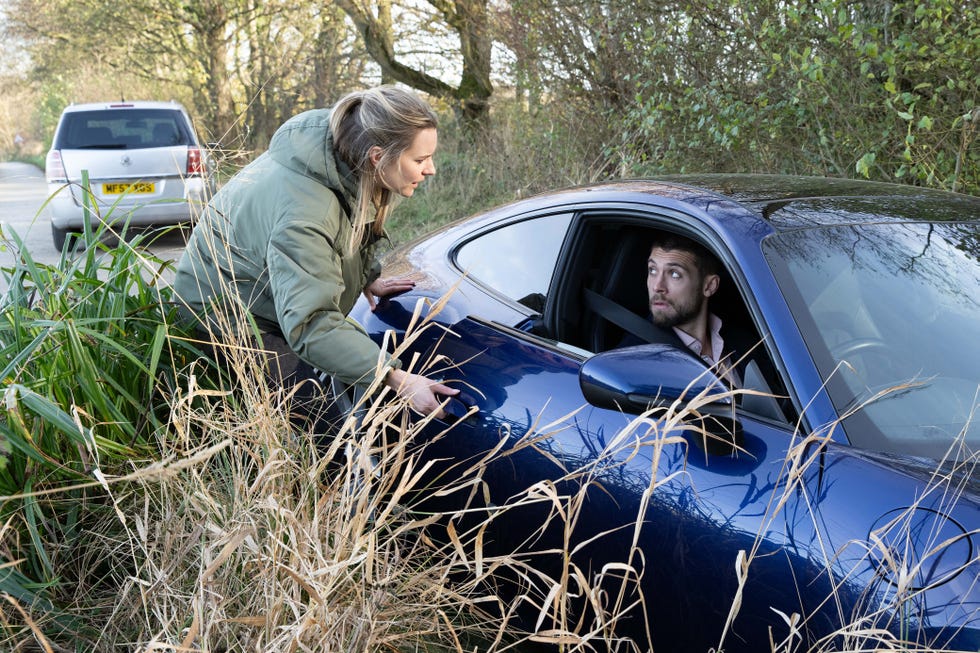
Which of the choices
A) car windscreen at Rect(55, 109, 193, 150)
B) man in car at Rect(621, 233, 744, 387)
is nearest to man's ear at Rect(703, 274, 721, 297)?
man in car at Rect(621, 233, 744, 387)

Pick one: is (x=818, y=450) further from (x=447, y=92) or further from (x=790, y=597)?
(x=447, y=92)

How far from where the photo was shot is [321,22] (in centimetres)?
1869

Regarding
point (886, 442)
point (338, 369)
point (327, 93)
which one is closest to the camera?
point (886, 442)

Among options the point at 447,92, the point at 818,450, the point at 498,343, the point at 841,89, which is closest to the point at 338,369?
the point at 498,343

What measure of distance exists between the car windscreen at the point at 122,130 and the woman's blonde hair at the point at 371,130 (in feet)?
31.8

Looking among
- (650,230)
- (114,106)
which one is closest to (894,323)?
(650,230)

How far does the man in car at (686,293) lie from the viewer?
276 cm

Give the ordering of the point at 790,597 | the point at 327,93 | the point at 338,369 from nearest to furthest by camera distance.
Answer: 1. the point at 790,597
2. the point at 338,369
3. the point at 327,93

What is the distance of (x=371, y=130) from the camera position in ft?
9.32

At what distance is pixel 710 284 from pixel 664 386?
91cm

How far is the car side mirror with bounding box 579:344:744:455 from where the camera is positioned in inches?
78.1

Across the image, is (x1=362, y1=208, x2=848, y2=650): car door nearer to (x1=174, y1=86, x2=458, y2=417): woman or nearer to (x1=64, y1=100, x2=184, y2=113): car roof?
(x1=174, y1=86, x2=458, y2=417): woman

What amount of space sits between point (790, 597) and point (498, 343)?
1221 millimetres

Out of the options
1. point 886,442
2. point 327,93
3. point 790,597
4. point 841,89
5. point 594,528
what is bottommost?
point 327,93
